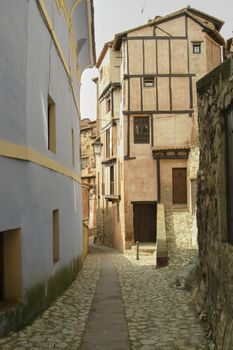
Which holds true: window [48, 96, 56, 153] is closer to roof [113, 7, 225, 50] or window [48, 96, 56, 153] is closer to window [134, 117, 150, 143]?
window [134, 117, 150, 143]

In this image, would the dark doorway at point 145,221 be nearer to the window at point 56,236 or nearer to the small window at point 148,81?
the small window at point 148,81

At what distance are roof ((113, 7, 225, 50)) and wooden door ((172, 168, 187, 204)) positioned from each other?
24.2 feet

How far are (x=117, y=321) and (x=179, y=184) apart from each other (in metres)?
15.3

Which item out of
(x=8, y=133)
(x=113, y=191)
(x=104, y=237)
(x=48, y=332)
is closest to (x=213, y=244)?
(x=48, y=332)

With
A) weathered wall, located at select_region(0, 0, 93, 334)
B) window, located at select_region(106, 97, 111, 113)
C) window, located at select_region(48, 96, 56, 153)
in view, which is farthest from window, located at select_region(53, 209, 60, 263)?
window, located at select_region(106, 97, 111, 113)

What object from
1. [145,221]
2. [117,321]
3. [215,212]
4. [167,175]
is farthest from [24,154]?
[145,221]

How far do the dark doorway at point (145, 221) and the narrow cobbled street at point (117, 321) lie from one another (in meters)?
11.4

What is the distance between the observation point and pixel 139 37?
21266 millimetres

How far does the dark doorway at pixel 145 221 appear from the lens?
21812mm

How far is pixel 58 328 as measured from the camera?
609cm

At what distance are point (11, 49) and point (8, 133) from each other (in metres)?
1.15

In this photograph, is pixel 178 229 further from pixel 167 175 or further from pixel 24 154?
pixel 24 154

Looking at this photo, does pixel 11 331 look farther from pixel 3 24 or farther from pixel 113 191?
pixel 113 191

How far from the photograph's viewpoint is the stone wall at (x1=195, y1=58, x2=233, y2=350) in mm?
4852
